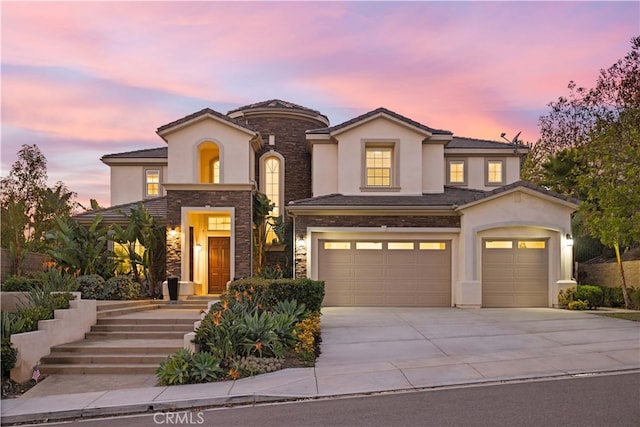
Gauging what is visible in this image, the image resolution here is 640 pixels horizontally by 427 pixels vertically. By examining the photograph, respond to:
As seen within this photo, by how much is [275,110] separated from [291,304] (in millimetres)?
12231

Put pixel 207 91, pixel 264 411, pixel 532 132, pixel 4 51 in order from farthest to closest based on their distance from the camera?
pixel 532 132, pixel 207 91, pixel 4 51, pixel 264 411

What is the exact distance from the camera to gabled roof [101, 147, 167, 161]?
78.3 feet

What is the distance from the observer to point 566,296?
64.3 feet

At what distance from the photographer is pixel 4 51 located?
10570 mm

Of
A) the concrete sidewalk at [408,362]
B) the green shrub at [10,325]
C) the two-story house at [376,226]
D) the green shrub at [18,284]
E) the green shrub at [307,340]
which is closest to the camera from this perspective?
the concrete sidewalk at [408,362]

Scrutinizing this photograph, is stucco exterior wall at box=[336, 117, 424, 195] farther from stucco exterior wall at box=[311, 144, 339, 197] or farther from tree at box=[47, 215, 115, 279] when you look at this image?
tree at box=[47, 215, 115, 279]

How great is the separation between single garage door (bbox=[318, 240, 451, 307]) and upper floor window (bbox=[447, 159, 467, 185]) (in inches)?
174

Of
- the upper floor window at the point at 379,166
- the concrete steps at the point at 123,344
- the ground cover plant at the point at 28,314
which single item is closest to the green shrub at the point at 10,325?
the ground cover plant at the point at 28,314

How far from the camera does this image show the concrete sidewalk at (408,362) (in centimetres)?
860

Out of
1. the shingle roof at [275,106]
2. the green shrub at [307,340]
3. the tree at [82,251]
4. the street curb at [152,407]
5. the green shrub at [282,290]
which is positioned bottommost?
the street curb at [152,407]

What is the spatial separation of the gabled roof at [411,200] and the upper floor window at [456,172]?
6.12 feet

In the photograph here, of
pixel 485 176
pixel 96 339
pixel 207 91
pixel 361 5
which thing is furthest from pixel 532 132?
pixel 96 339

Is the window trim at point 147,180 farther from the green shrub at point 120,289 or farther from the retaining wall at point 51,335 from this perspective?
the retaining wall at point 51,335

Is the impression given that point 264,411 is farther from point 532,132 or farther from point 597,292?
point 532,132
